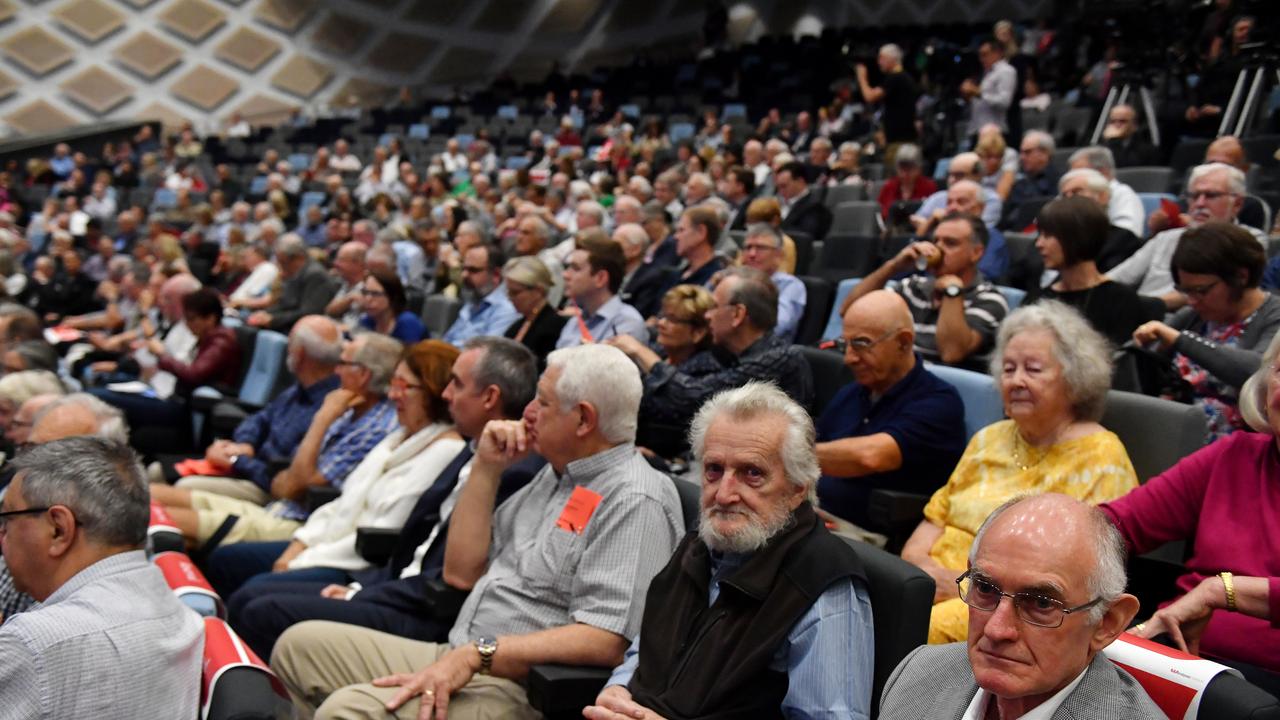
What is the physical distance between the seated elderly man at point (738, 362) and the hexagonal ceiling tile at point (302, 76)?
48.4 feet

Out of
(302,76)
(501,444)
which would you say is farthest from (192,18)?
(501,444)

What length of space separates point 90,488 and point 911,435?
159 cm

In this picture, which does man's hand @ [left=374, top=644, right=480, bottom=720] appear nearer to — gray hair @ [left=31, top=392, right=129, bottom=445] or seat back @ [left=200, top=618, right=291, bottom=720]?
seat back @ [left=200, top=618, right=291, bottom=720]

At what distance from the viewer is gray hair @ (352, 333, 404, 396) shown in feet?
10.7

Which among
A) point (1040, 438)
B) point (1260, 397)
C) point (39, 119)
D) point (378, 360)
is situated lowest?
point (39, 119)

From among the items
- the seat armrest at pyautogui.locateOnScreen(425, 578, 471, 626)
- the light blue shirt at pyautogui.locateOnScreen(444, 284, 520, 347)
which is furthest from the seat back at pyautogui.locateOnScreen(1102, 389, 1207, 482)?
the light blue shirt at pyautogui.locateOnScreen(444, 284, 520, 347)

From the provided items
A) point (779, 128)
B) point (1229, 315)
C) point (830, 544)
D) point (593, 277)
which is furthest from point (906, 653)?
point (779, 128)

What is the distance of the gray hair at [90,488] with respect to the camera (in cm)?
168

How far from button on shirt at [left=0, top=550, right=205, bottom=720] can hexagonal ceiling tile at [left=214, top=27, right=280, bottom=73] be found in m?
15.9

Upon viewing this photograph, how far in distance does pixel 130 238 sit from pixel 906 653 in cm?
1026

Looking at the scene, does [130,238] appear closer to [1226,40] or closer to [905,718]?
[1226,40]

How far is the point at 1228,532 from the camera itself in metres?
1.62

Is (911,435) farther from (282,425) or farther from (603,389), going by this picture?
(282,425)

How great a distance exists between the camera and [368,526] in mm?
2723
